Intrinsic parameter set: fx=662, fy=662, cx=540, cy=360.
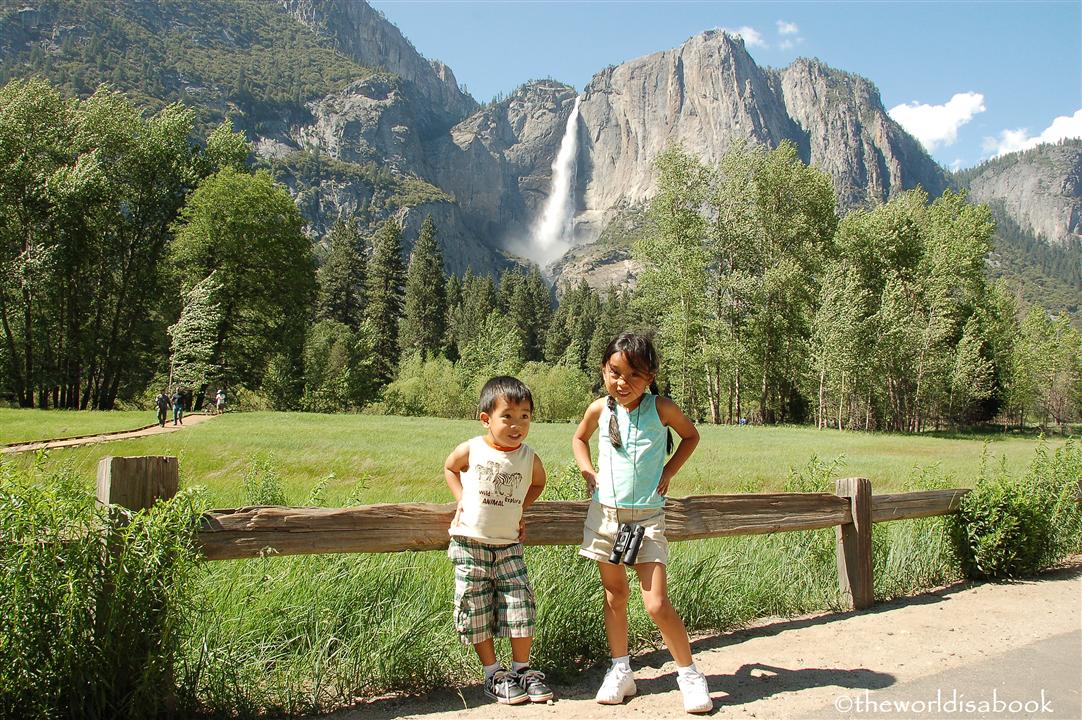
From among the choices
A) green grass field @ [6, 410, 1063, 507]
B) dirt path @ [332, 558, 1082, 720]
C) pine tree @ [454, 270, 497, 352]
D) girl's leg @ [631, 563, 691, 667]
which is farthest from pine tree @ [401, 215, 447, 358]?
girl's leg @ [631, 563, 691, 667]

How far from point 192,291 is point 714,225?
3077cm

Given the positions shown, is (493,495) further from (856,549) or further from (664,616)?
(856,549)

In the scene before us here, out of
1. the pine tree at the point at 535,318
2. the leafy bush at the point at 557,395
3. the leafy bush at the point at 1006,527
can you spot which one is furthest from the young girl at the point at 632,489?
the pine tree at the point at 535,318

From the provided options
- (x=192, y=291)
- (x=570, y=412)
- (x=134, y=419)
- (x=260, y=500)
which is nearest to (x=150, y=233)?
(x=192, y=291)

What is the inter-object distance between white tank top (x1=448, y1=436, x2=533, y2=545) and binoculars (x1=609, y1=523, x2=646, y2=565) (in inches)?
23.4

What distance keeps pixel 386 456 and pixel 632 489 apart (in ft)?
49.3

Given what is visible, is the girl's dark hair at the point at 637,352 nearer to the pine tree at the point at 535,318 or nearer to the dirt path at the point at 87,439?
the dirt path at the point at 87,439

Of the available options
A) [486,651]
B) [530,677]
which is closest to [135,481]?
[486,651]

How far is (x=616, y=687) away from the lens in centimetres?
382

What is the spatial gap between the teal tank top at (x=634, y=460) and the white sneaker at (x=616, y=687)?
972mm

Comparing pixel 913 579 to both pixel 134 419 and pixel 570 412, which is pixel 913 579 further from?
pixel 570 412

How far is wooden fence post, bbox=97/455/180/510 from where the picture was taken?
320 centimetres

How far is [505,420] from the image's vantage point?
154 inches

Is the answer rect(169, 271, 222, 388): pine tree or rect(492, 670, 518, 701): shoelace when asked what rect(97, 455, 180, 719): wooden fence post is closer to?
rect(492, 670, 518, 701): shoelace
